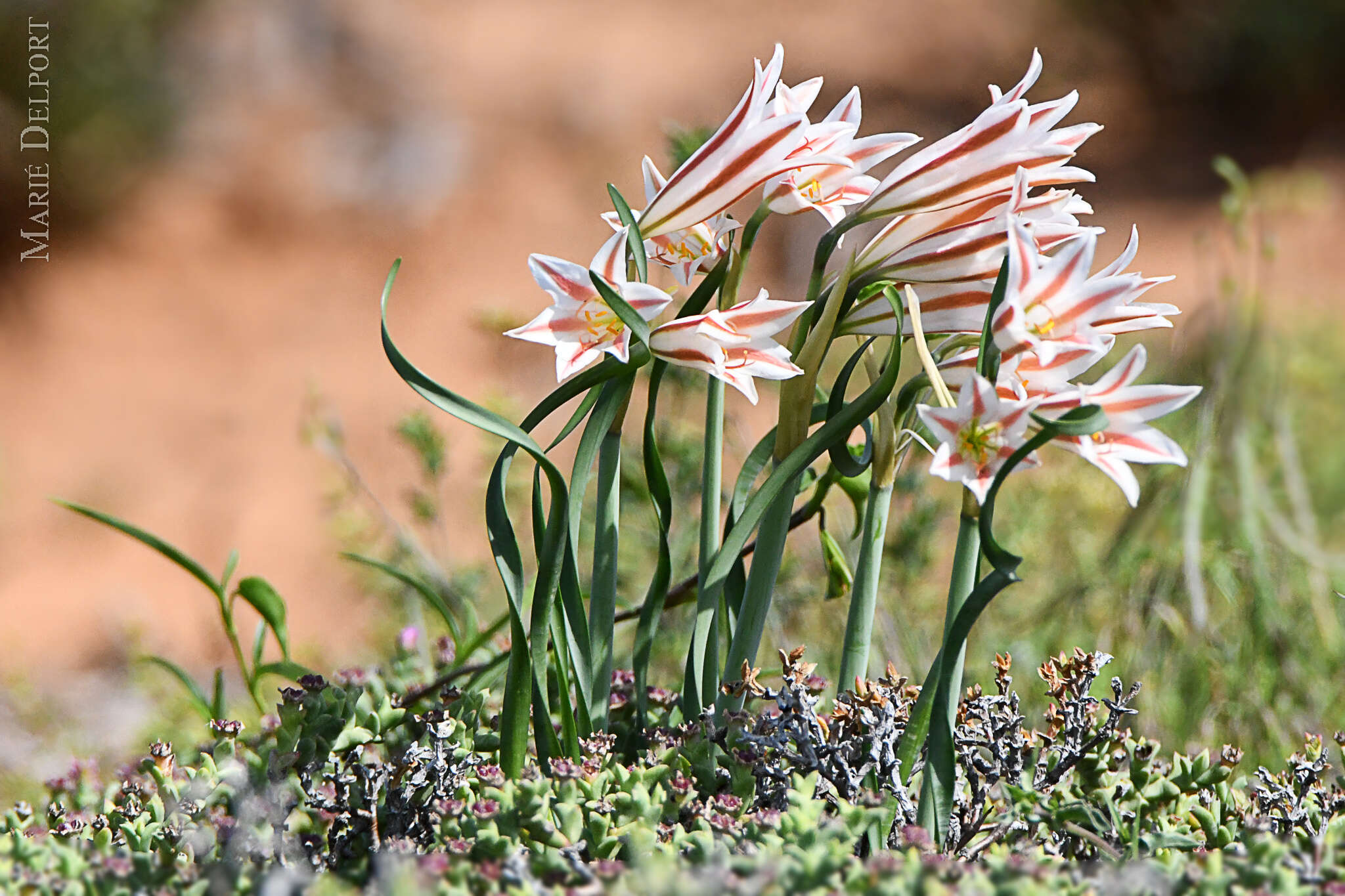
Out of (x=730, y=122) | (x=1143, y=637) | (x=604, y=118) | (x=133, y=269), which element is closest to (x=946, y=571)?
(x=1143, y=637)

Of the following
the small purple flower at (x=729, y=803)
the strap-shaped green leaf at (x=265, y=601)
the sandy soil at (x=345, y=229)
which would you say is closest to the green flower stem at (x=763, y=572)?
the small purple flower at (x=729, y=803)

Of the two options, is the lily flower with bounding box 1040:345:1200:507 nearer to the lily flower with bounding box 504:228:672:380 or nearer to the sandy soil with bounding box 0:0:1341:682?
the lily flower with bounding box 504:228:672:380

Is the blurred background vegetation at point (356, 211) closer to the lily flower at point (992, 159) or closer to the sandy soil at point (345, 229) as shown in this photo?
the sandy soil at point (345, 229)

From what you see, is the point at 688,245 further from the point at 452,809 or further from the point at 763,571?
the point at 452,809

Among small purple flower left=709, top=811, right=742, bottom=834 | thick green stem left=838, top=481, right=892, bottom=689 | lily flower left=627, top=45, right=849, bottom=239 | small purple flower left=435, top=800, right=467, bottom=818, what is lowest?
small purple flower left=709, top=811, right=742, bottom=834

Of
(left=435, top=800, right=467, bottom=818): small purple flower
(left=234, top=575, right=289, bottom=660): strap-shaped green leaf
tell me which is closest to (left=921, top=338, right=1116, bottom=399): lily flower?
(left=435, top=800, right=467, bottom=818): small purple flower

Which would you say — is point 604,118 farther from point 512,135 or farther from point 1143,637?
point 1143,637
